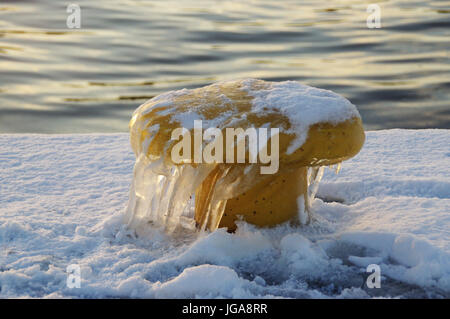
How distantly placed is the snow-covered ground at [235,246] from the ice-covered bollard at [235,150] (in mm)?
99

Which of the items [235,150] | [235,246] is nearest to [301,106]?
[235,150]

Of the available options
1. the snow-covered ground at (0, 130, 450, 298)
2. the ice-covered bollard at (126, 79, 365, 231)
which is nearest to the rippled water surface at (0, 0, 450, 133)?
the snow-covered ground at (0, 130, 450, 298)

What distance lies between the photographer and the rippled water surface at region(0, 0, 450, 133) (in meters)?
6.51

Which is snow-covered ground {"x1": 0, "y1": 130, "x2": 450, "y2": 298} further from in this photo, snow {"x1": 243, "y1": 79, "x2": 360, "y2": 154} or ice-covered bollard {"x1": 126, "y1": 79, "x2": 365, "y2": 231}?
snow {"x1": 243, "y1": 79, "x2": 360, "y2": 154}

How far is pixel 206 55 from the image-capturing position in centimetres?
803

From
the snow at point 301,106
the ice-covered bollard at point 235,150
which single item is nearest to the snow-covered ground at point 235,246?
the ice-covered bollard at point 235,150

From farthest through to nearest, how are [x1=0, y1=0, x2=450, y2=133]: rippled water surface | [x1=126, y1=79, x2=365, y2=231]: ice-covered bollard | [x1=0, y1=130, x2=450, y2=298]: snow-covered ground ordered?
[x1=0, y1=0, x2=450, y2=133]: rippled water surface, [x1=126, y1=79, x2=365, y2=231]: ice-covered bollard, [x1=0, y1=130, x2=450, y2=298]: snow-covered ground

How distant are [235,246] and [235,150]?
0.36 m

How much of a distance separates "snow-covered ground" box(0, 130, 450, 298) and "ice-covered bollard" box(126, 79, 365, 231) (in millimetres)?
99

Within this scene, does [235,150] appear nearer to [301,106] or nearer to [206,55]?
[301,106]

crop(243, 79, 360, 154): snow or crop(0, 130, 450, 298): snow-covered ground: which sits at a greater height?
crop(243, 79, 360, 154): snow

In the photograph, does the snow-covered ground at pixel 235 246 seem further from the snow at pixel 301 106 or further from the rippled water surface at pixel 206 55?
the rippled water surface at pixel 206 55

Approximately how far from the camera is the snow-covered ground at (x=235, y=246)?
212 centimetres
